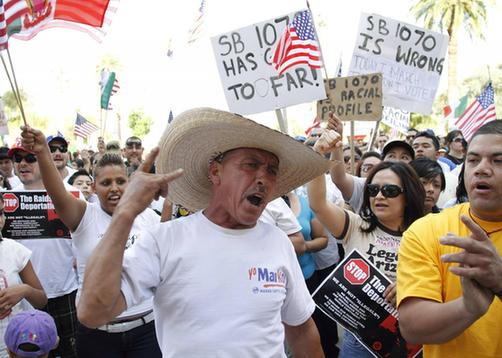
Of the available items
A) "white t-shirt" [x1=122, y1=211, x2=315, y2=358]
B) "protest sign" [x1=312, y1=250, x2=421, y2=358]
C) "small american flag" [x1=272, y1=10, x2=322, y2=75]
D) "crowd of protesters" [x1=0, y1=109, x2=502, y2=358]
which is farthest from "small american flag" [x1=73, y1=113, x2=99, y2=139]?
"white t-shirt" [x1=122, y1=211, x2=315, y2=358]

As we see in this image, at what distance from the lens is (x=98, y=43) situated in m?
5.25

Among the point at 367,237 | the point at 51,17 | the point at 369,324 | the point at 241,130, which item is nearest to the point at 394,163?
the point at 367,237

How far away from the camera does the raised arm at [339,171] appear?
3.98 m

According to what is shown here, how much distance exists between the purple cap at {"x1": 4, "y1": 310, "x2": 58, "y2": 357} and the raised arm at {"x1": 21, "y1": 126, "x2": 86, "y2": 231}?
68 centimetres

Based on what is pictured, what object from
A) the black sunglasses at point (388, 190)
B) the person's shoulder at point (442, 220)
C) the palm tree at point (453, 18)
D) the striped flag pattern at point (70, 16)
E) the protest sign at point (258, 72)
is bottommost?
the person's shoulder at point (442, 220)

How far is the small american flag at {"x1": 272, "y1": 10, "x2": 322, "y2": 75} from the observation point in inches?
208

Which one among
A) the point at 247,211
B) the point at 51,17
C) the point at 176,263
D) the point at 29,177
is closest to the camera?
the point at 176,263

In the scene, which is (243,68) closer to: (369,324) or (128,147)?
(369,324)

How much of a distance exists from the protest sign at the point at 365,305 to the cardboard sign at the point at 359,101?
7.88ft

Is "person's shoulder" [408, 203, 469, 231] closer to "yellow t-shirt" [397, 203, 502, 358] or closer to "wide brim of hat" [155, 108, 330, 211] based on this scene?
"yellow t-shirt" [397, 203, 502, 358]

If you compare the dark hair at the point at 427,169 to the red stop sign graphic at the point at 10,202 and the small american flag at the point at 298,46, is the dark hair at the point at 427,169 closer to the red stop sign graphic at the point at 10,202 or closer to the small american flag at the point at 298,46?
the small american flag at the point at 298,46

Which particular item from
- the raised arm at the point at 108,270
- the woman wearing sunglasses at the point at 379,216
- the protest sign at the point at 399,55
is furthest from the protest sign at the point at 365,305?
the protest sign at the point at 399,55

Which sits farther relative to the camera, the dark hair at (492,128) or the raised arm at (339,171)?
the raised arm at (339,171)

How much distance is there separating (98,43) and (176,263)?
3.80 m
